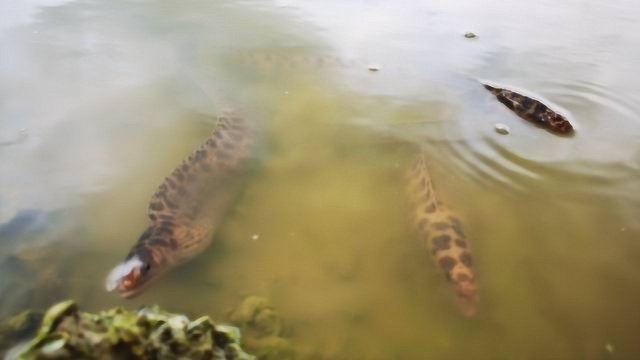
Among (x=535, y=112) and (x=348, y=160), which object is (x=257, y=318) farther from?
(x=535, y=112)

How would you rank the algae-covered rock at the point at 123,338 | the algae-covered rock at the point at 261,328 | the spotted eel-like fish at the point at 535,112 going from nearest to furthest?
the algae-covered rock at the point at 123,338, the algae-covered rock at the point at 261,328, the spotted eel-like fish at the point at 535,112

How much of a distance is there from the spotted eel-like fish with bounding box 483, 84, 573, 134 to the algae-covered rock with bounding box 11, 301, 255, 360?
2.64 meters

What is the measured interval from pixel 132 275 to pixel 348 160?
1537 mm

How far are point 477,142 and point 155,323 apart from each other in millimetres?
2496

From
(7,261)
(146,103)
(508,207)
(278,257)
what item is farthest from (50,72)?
(508,207)

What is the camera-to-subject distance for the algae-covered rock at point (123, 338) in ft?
5.91

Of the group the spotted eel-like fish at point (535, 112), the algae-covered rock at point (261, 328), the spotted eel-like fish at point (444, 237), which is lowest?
the algae-covered rock at point (261, 328)

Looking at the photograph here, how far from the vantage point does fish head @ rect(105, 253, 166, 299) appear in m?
2.81

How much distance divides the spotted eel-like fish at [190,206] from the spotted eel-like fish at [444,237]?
1093 millimetres

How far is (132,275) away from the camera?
2842mm

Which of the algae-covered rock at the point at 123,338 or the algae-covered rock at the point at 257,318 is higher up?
the algae-covered rock at the point at 123,338

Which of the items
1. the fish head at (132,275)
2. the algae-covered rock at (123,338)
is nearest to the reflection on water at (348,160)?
the fish head at (132,275)

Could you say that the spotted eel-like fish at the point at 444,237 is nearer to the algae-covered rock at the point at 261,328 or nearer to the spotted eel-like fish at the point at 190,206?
the algae-covered rock at the point at 261,328

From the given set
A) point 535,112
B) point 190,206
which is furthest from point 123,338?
point 535,112
